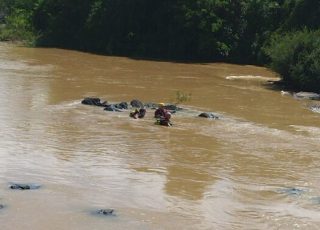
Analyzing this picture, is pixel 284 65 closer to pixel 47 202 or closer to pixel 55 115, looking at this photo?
pixel 55 115

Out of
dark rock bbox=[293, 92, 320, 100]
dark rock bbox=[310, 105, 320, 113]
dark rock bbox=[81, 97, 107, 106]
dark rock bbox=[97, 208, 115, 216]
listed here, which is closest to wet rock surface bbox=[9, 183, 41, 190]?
dark rock bbox=[97, 208, 115, 216]

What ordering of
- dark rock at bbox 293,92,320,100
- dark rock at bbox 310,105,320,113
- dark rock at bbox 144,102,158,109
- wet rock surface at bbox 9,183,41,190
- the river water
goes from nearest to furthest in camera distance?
the river water → wet rock surface at bbox 9,183,41,190 → dark rock at bbox 144,102,158,109 → dark rock at bbox 310,105,320,113 → dark rock at bbox 293,92,320,100

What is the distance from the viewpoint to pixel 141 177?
12609 millimetres

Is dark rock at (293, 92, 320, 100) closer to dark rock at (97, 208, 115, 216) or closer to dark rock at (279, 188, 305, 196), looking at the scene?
dark rock at (279, 188, 305, 196)

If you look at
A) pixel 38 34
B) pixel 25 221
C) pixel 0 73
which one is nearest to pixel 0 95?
pixel 0 73

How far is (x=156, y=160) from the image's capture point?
14281 mm

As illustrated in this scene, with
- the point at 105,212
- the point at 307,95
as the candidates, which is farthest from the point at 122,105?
the point at 105,212

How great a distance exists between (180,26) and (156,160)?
3189cm

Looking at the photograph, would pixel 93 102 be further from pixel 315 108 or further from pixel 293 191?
pixel 293 191

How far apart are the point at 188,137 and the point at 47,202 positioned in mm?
7223

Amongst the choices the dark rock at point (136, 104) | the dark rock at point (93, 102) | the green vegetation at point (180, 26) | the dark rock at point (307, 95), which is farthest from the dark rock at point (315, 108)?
the green vegetation at point (180, 26)

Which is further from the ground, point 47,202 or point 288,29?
point 288,29

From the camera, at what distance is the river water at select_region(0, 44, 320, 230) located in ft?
33.8

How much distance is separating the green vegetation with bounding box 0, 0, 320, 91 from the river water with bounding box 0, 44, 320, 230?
15160mm
